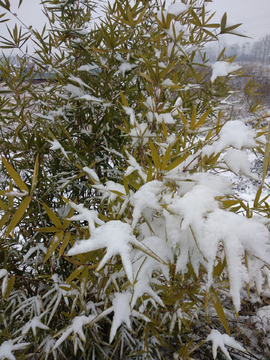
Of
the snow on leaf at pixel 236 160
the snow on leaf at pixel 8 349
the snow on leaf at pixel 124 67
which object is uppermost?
the snow on leaf at pixel 124 67

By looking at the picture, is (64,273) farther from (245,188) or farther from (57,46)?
(245,188)

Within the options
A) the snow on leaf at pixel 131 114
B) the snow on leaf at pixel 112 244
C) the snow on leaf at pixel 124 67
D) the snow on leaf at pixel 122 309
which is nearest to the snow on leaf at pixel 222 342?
the snow on leaf at pixel 122 309

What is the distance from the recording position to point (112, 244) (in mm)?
382

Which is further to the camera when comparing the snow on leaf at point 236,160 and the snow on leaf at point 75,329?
the snow on leaf at point 75,329

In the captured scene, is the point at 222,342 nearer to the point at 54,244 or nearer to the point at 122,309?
the point at 122,309

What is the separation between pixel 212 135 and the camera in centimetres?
54

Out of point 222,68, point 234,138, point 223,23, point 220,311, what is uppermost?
point 223,23

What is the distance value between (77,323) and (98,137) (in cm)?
73

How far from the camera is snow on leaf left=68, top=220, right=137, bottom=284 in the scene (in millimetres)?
369

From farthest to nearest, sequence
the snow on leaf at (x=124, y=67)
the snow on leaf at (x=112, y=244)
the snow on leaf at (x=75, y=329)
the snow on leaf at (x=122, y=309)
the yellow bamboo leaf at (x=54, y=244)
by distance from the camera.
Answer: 1. the snow on leaf at (x=124, y=67)
2. the snow on leaf at (x=75, y=329)
3. the snow on leaf at (x=122, y=309)
4. the yellow bamboo leaf at (x=54, y=244)
5. the snow on leaf at (x=112, y=244)

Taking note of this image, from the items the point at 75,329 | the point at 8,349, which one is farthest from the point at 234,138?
the point at 8,349

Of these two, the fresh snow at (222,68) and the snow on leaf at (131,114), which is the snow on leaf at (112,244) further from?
the fresh snow at (222,68)

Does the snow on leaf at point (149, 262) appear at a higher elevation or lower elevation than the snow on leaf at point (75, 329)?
higher

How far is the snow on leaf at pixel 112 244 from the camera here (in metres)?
0.37
